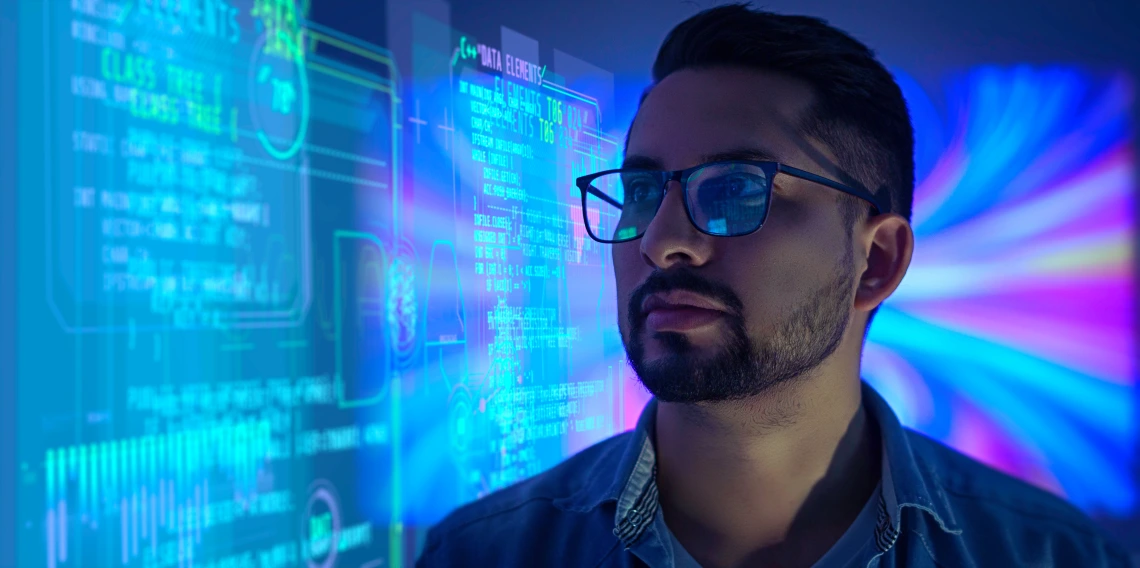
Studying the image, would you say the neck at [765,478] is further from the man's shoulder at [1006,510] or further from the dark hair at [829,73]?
the dark hair at [829,73]

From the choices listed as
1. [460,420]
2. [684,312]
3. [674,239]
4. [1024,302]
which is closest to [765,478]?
[684,312]

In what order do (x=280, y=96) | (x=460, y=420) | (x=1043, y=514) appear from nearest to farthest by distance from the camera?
1. (x=280, y=96)
2. (x=1043, y=514)
3. (x=460, y=420)

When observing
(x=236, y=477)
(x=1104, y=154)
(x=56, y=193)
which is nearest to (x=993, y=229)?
(x=1104, y=154)

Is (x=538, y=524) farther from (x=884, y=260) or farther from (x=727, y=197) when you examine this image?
(x=884, y=260)

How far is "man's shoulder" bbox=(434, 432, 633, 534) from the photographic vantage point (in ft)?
4.66

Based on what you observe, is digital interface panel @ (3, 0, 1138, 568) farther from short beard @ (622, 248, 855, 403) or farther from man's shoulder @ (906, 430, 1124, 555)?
man's shoulder @ (906, 430, 1124, 555)

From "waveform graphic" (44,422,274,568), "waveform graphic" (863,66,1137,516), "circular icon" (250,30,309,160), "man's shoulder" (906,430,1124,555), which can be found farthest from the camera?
"waveform graphic" (863,66,1137,516)

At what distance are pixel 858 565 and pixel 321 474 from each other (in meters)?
0.86

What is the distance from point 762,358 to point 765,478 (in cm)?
24

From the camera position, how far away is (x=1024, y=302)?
229cm

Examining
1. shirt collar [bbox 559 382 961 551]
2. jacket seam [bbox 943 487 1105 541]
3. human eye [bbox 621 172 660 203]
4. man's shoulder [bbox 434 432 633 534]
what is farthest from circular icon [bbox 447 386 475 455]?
jacket seam [bbox 943 487 1105 541]

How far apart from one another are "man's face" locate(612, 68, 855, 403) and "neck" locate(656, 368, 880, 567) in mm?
77

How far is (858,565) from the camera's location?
1.26 m

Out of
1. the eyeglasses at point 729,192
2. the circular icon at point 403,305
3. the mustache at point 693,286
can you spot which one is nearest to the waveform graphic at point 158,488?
the circular icon at point 403,305
